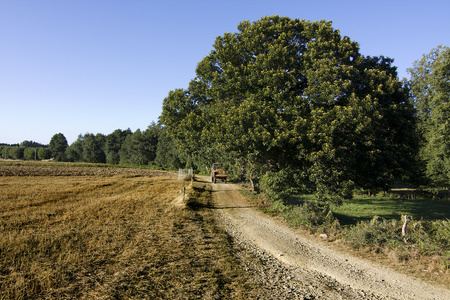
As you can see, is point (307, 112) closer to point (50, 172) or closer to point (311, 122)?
point (311, 122)

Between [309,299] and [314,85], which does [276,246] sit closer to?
[309,299]

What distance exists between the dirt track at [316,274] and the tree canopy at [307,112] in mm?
3728

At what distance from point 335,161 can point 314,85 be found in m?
3.45

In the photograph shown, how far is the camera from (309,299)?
17.5 ft

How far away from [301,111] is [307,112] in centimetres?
33

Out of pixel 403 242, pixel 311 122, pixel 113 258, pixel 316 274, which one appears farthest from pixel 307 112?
pixel 113 258

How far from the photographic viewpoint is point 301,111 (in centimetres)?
1264

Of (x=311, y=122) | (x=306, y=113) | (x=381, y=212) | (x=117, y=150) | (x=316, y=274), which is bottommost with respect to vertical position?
(x=381, y=212)

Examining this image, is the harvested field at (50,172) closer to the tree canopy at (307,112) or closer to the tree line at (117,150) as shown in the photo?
the tree line at (117,150)

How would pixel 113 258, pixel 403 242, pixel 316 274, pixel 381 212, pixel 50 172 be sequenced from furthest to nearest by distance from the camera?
1. pixel 50 172
2. pixel 381 212
3. pixel 403 242
4. pixel 113 258
5. pixel 316 274

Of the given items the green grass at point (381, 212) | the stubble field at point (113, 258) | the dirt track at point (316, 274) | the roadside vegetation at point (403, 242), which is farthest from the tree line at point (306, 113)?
the stubble field at point (113, 258)

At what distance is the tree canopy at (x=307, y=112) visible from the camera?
11484 millimetres

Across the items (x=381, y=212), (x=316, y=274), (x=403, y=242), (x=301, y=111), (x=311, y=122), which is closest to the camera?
(x=316, y=274)

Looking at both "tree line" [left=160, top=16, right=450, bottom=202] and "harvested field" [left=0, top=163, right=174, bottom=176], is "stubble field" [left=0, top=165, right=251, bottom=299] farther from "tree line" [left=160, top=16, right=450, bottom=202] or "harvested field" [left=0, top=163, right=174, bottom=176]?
"harvested field" [left=0, top=163, right=174, bottom=176]
